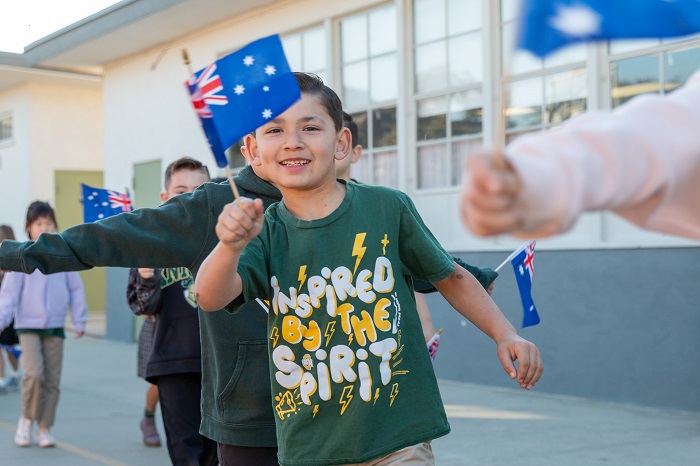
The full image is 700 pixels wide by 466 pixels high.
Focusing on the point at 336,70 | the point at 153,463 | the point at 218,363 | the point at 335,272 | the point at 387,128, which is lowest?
the point at 153,463

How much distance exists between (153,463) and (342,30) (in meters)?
6.52

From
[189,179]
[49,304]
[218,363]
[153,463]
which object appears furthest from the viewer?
[49,304]

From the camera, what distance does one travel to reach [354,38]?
11562 millimetres

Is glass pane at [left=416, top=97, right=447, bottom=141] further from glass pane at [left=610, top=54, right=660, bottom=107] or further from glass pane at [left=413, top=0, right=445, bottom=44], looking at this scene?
glass pane at [left=610, top=54, right=660, bottom=107]

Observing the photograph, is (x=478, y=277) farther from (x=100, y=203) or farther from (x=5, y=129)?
(x=5, y=129)

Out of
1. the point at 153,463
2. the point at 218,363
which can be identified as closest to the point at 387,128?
the point at 153,463

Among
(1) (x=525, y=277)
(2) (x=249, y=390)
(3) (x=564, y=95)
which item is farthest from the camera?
(3) (x=564, y=95)

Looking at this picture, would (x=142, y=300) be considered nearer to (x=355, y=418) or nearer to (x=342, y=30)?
(x=355, y=418)

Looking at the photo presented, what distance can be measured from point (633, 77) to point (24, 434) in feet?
19.0

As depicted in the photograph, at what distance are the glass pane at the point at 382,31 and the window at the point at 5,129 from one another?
11.6 meters

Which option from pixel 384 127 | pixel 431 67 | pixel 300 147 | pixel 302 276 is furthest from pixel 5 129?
pixel 302 276

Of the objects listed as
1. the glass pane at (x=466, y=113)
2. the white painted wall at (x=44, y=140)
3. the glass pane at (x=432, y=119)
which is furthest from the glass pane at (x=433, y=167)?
the white painted wall at (x=44, y=140)

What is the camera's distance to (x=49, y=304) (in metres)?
7.48

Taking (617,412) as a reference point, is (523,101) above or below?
above
